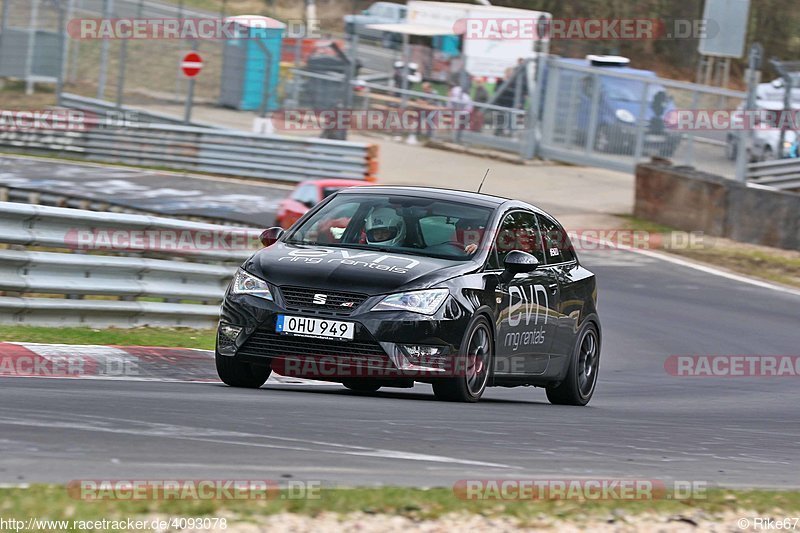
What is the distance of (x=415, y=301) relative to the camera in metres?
8.81

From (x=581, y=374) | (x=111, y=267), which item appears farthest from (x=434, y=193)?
(x=111, y=267)

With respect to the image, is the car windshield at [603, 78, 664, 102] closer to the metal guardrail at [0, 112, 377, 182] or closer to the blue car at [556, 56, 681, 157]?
the blue car at [556, 56, 681, 157]

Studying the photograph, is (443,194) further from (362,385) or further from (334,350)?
(334,350)

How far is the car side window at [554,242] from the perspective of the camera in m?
10.8

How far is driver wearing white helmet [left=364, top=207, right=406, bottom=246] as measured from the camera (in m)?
9.62

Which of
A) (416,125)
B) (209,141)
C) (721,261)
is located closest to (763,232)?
(721,261)

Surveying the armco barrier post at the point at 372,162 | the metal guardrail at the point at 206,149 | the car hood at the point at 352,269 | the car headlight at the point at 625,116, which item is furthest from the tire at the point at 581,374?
the car headlight at the point at 625,116

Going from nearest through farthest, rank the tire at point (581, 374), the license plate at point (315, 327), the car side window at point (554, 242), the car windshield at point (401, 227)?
the license plate at point (315, 327), the car windshield at point (401, 227), the car side window at point (554, 242), the tire at point (581, 374)

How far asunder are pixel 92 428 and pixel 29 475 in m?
1.08

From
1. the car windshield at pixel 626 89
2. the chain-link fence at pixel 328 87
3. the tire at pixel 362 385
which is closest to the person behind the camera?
the tire at pixel 362 385

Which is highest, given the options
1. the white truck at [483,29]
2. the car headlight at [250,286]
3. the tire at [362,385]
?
the white truck at [483,29]

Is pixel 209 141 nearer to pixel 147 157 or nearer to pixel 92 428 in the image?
pixel 147 157

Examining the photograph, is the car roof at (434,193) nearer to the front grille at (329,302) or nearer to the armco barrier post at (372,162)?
the front grille at (329,302)

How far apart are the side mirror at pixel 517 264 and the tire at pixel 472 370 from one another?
0.48 metres
